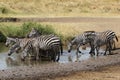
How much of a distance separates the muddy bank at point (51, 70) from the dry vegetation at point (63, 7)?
88.2 ft

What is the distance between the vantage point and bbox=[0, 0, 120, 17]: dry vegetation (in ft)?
157

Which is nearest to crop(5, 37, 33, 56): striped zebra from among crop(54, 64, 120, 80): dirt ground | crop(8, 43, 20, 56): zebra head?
crop(8, 43, 20, 56): zebra head

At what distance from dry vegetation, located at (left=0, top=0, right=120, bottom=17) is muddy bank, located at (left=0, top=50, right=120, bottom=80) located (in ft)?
88.2

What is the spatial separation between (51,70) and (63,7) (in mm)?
36812

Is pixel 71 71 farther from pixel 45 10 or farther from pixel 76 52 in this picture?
pixel 45 10

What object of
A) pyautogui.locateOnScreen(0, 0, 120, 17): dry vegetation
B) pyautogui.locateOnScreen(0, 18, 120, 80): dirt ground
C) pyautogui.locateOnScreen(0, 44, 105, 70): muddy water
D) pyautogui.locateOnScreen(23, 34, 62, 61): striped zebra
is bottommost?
pyautogui.locateOnScreen(0, 0, 120, 17): dry vegetation

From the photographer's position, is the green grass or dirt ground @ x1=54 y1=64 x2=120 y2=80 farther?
the green grass

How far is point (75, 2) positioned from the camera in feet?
185

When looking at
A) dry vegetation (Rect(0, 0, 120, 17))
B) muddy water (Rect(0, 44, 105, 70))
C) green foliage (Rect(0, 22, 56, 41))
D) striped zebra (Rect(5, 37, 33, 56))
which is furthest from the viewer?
dry vegetation (Rect(0, 0, 120, 17))

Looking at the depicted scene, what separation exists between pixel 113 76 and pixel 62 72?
1.96 metres

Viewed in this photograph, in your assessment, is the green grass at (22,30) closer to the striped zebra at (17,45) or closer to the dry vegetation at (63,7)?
the striped zebra at (17,45)

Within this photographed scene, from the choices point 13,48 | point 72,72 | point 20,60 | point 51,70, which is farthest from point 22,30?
point 72,72

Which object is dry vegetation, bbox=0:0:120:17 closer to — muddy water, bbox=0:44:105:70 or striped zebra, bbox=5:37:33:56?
muddy water, bbox=0:44:105:70

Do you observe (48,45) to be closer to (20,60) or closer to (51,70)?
(20,60)
